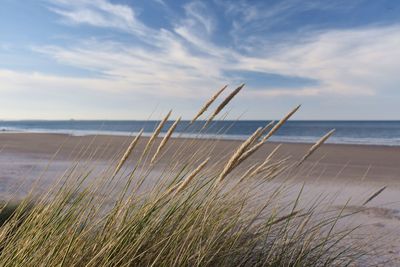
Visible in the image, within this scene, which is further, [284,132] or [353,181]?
[284,132]

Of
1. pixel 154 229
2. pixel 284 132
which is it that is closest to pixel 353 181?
pixel 154 229

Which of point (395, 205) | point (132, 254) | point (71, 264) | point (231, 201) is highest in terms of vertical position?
point (395, 205)

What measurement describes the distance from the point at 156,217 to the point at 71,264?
485 mm

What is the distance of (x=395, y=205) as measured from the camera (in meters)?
8.27

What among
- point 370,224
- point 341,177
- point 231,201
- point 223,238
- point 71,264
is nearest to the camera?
point 71,264

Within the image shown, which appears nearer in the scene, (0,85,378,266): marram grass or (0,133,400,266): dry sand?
(0,85,378,266): marram grass

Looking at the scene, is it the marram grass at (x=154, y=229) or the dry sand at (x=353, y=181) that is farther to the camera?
the dry sand at (x=353, y=181)

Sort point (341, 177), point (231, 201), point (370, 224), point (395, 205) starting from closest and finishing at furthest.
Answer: point (231, 201) → point (370, 224) → point (395, 205) → point (341, 177)

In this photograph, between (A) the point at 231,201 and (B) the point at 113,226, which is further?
(A) the point at 231,201

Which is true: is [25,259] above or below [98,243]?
below

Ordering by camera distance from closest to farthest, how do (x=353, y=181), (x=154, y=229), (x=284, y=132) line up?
(x=154, y=229) < (x=353, y=181) < (x=284, y=132)

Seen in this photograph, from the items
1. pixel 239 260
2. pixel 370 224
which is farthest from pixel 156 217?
pixel 370 224

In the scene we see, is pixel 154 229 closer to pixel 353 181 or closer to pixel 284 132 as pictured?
pixel 353 181

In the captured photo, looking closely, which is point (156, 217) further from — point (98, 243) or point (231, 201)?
point (231, 201)
